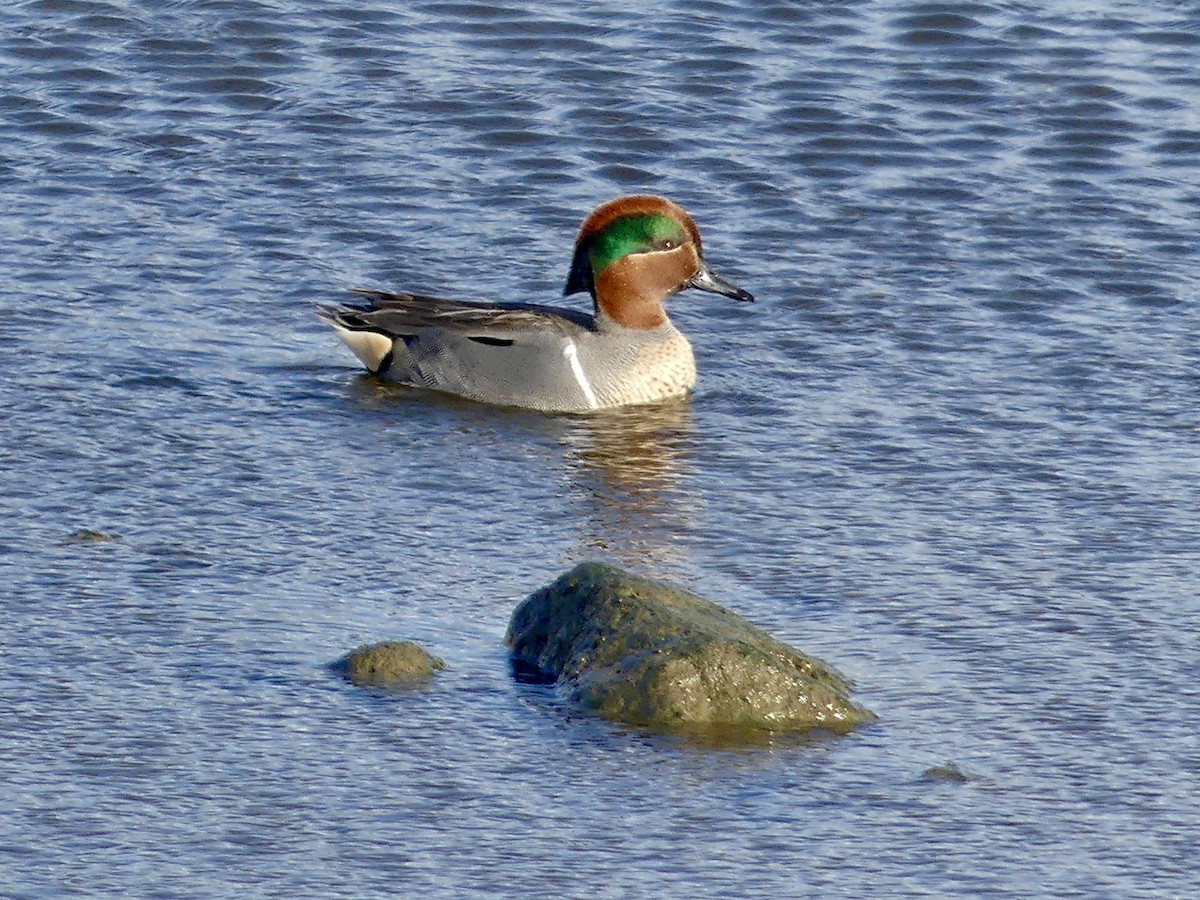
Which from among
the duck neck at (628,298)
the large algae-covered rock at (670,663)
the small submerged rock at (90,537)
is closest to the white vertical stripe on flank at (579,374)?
the duck neck at (628,298)

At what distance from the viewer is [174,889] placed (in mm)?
6172

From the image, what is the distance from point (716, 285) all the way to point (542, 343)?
901 mm

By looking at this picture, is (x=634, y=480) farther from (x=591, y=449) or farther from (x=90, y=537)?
(x=90, y=537)

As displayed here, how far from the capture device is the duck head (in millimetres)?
11375

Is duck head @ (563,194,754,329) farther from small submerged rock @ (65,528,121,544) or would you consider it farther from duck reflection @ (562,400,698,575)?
small submerged rock @ (65,528,121,544)

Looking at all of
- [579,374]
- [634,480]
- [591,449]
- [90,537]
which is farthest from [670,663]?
[579,374]

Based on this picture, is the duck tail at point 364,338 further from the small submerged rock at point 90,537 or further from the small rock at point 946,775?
the small rock at point 946,775

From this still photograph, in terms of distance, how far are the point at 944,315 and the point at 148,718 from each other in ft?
17.6

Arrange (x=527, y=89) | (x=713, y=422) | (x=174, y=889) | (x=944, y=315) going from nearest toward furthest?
(x=174, y=889) → (x=713, y=422) → (x=944, y=315) → (x=527, y=89)

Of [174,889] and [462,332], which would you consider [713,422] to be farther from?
[174,889]

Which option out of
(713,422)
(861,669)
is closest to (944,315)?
(713,422)

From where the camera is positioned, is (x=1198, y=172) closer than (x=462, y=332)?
No

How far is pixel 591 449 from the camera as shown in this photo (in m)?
10.4

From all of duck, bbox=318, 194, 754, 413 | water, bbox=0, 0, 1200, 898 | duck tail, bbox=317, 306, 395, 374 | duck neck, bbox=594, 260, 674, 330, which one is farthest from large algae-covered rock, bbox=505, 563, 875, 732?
duck neck, bbox=594, 260, 674, 330
